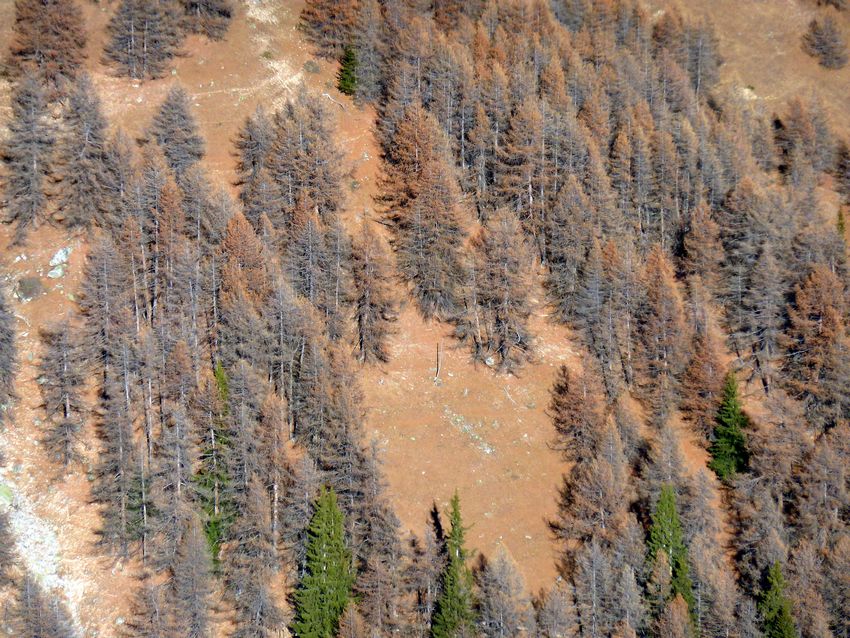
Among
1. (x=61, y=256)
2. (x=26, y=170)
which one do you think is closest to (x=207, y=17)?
(x=26, y=170)

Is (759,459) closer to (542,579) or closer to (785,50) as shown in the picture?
(542,579)

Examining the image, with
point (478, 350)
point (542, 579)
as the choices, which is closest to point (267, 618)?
point (542, 579)

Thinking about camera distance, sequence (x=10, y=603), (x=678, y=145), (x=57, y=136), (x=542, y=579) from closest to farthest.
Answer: (x=10, y=603)
(x=542, y=579)
(x=57, y=136)
(x=678, y=145)

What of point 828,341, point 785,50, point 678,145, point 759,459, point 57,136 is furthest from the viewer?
point 785,50

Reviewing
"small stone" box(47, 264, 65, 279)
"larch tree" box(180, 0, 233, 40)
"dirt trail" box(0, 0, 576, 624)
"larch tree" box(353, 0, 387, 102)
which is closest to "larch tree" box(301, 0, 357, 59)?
"larch tree" box(353, 0, 387, 102)

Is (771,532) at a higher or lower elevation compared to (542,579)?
higher

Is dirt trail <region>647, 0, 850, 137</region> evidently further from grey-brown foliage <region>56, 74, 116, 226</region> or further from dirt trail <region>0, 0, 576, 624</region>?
grey-brown foliage <region>56, 74, 116, 226</region>

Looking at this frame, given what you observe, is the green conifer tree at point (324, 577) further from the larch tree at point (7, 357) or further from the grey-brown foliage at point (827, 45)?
the grey-brown foliage at point (827, 45)
